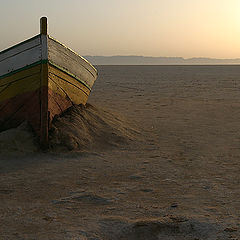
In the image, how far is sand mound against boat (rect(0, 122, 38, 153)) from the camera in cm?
491

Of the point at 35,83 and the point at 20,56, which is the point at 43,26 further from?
the point at 35,83

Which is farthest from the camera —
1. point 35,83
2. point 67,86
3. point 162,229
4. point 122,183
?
point 67,86

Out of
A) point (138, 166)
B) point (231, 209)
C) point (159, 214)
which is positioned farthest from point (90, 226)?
point (138, 166)

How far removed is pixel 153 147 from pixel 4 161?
2.25 m

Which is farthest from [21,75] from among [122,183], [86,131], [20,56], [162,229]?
[162,229]

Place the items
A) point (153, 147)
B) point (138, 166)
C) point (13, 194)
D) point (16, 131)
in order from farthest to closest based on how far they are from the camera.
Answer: point (153, 147) < point (16, 131) < point (138, 166) < point (13, 194)

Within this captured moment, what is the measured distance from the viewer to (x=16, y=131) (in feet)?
16.7

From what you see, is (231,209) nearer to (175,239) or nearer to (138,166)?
(175,239)

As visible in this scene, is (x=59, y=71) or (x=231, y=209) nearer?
(x=231, y=209)

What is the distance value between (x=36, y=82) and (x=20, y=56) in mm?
478

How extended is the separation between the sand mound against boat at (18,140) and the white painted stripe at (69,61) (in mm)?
1077

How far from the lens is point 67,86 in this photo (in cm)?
569

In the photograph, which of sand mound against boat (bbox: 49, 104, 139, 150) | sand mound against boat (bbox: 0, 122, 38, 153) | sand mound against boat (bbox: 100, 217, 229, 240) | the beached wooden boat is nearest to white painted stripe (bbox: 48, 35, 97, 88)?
the beached wooden boat

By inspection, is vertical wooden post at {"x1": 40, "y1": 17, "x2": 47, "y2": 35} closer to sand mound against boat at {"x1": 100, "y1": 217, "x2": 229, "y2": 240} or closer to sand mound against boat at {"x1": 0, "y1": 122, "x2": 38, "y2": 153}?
sand mound against boat at {"x1": 0, "y1": 122, "x2": 38, "y2": 153}
